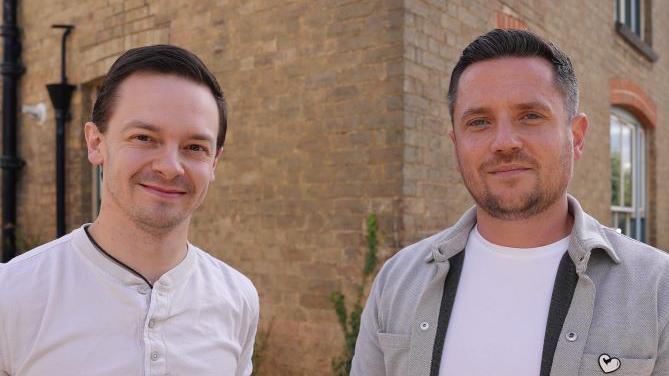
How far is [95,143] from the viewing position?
205 centimetres

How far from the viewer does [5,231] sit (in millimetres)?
8023

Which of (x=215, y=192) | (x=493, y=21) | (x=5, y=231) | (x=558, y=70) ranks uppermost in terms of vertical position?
(x=493, y=21)

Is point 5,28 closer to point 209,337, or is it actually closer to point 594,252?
point 209,337

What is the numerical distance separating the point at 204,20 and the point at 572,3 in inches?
174

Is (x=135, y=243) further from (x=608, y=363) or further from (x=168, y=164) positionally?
(x=608, y=363)

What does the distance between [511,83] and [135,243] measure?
4.29 feet

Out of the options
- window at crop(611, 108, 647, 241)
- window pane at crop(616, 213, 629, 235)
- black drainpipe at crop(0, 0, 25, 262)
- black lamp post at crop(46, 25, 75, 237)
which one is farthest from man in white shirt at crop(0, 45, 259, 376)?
window pane at crop(616, 213, 629, 235)

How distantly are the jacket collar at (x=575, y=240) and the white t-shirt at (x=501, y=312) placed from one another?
0.21 ft

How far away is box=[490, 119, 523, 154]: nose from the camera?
1.86 metres

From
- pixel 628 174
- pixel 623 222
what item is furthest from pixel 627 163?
pixel 623 222

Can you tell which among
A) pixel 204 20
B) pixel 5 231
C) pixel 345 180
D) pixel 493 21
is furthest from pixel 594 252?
pixel 5 231

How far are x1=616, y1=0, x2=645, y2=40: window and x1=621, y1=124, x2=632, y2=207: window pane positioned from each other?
166 cm

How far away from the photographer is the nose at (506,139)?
1863 mm

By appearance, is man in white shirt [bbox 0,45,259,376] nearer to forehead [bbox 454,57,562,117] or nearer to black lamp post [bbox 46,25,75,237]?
forehead [bbox 454,57,562,117]
